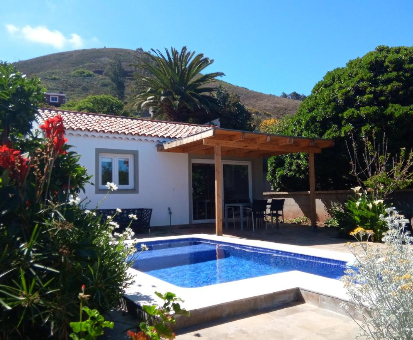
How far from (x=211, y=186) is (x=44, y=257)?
12700 millimetres

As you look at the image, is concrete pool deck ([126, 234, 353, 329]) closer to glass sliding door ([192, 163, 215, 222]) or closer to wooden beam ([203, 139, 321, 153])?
wooden beam ([203, 139, 321, 153])

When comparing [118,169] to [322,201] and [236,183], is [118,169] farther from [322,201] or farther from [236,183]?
[322,201]

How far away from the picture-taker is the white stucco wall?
40.7 ft

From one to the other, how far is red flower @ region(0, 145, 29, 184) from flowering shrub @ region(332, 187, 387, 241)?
31.1 ft

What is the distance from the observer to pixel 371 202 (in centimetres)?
1087

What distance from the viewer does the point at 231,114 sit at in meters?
30.8

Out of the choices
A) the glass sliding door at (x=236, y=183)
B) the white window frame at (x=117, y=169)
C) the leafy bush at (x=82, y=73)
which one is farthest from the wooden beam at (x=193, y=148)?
the leafy bush at (x=82, y=73)

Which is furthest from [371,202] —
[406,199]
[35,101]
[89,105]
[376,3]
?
[89,105]

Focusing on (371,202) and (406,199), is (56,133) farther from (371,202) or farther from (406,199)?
(406,199)

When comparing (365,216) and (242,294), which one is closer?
(242,294)

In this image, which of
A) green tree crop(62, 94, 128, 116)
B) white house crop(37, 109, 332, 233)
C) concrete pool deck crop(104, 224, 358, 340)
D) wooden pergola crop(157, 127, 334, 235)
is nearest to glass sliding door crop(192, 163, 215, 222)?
white house crop(37, 109, 332, 233)

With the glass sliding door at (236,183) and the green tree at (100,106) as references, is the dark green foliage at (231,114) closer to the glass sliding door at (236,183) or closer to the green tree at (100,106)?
the glass sliding door at (236,183)

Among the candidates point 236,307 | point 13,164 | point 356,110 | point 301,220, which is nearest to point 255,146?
point 356,110

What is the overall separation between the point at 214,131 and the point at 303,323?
6.98 metres
